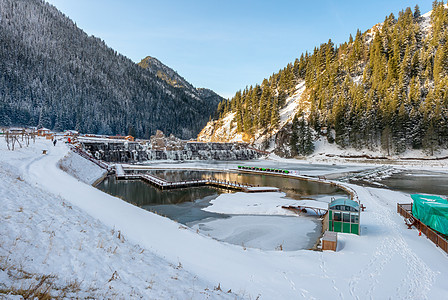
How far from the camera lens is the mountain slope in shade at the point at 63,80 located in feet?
394

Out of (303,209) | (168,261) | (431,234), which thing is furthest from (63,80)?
(431,234)

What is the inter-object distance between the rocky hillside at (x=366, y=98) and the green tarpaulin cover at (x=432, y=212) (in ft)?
191

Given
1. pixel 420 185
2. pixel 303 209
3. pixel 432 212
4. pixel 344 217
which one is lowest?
pixel 303 209

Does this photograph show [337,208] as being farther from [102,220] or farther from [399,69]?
[399,69]

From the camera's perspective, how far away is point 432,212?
52.3 feet

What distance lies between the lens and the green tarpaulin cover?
49.2ft

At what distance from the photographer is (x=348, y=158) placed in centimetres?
7319

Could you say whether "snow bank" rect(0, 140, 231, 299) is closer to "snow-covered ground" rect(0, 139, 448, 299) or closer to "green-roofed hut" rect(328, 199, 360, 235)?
"snow-covered ground" rect(0, 139, 448, 299)

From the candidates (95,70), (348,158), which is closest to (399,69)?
(348,158)

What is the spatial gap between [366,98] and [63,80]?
513 ft

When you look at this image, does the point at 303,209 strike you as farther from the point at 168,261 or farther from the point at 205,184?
the point at 205,184

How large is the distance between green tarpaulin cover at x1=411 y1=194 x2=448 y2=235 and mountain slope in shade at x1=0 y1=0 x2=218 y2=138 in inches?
5843

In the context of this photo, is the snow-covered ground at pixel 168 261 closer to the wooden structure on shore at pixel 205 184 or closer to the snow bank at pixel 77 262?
the snow bank at pixel 77 262

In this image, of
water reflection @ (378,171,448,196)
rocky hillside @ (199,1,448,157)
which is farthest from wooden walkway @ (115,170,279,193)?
rocky hillside @ (199,1,448,157)
